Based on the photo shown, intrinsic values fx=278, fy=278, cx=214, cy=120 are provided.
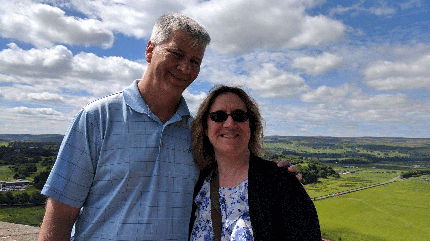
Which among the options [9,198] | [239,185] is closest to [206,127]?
[239,185]

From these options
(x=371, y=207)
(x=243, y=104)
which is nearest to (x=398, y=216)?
(x=371, y=207)

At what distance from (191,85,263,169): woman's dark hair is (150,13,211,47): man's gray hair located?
2.47 feet

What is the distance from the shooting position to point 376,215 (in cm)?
10506

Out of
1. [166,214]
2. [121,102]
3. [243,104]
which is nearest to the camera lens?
[166,214]

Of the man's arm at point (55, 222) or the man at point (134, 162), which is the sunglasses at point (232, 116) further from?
the man's arm at point (55, 222)

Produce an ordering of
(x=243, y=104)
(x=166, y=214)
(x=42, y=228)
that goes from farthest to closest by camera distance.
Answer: (x=243, y=104), (x=166, y=214), (x=42, y=228)

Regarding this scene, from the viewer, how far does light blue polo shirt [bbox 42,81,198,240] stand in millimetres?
2678

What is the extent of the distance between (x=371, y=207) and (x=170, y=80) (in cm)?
12903

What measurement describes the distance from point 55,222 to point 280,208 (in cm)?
219

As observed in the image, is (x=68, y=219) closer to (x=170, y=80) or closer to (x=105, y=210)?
(x=105, y=210)

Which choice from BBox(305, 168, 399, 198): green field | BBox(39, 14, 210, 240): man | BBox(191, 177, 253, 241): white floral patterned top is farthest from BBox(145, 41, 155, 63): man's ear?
BBox(305, 168, 399, 198): green field

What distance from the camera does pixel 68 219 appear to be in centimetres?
272

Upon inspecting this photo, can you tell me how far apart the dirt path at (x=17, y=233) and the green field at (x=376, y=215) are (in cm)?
8645

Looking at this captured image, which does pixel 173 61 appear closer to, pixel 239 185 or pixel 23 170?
pixel 239 185
